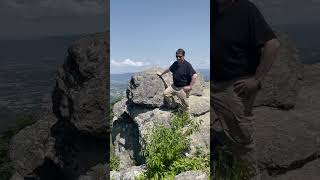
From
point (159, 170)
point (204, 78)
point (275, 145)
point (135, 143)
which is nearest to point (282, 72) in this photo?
point (275, 145)

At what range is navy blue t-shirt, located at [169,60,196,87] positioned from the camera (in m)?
8.25

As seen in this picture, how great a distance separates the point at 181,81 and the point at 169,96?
0.44m

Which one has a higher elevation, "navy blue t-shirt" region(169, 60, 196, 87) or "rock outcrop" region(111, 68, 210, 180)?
"navy blue t-shirt" region(169, 60, 196, 87)

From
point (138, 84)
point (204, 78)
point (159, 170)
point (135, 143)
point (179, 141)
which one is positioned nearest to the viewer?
point (159, 170)

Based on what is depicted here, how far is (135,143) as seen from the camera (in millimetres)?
8922

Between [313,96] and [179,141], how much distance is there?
277 cm

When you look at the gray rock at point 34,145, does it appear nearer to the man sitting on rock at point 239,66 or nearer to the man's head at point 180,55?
the man sitting on rock at point 239,66

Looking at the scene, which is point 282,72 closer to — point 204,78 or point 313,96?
point 313,96

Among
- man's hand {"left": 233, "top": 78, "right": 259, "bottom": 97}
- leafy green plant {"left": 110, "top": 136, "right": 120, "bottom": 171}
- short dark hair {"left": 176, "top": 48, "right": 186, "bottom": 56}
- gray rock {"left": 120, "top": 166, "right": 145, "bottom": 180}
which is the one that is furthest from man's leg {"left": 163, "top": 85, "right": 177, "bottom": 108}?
man's hand {"left": 233, "top": 78, "right": 259, "bottom": 97}

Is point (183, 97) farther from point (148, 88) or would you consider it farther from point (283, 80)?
point (283, 80)

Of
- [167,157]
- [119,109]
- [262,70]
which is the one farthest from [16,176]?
[119,109]

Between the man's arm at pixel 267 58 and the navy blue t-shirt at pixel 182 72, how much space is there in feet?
12.9

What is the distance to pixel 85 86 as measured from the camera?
4430mm

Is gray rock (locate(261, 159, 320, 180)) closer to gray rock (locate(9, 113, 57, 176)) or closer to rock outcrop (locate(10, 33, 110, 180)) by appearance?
rock outcrop (locate(10, 33, 110, 180))
